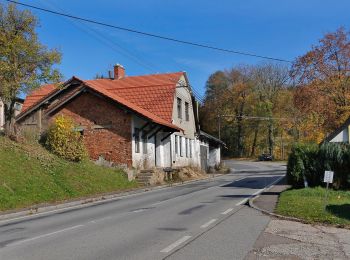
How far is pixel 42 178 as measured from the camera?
22656mm

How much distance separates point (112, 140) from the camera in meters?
32.8

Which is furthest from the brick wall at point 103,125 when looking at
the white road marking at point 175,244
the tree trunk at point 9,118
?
the white road marking at point 175,244

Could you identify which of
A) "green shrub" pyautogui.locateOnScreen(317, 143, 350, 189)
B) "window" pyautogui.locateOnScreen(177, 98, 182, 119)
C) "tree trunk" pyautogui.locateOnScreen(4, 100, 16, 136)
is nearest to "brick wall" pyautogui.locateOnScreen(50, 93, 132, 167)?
"tree trunk" pyautogui.locateOnScreen(4, 100, 16, 136)

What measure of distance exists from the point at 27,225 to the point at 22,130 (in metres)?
15.4

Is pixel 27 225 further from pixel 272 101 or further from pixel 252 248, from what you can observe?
pixel 272 101

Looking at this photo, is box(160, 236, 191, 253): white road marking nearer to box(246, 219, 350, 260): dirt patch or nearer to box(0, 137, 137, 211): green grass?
box(246, 219, 350, 260): dirt patch

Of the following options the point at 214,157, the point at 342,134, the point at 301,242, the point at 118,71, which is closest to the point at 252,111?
the point at 214,157

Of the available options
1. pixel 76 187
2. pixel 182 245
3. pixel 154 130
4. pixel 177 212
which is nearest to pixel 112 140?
pixel 154 130

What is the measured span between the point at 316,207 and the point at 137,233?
628 cm

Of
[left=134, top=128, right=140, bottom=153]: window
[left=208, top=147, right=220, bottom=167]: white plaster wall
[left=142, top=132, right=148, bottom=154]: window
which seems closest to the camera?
[left=134, top=128, right=140, bottom=153]: window

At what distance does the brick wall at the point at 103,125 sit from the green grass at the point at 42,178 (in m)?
3.06

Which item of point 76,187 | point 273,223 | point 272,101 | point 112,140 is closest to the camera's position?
point 273,223

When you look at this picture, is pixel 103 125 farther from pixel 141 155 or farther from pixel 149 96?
pixel 149 96

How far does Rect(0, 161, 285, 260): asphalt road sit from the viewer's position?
8977 millimetres
